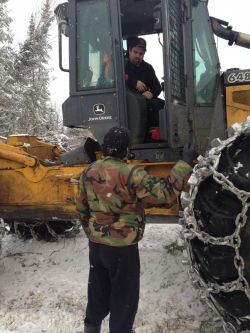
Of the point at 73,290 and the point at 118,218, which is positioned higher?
the point at 118,218

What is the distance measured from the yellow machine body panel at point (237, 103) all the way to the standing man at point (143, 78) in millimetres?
753

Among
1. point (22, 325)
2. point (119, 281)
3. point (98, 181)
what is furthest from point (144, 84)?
point (22, 325)

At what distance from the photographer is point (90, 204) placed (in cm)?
323

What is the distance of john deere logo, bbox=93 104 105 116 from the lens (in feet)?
13.9

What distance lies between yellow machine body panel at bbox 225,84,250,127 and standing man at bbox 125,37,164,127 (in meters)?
0.75

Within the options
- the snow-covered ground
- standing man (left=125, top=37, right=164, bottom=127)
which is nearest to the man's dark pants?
the snow-covered ground

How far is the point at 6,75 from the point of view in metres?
22.0

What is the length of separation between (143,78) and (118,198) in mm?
1930

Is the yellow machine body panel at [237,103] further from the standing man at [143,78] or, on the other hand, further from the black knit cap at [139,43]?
the black knit cap at [139,43]

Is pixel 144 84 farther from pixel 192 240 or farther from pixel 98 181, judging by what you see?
pixel 192 240

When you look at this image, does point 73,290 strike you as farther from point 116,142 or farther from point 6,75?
point 6,75

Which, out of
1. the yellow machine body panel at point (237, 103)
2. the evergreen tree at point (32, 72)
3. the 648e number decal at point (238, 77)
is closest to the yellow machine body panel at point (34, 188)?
the yellow machine body panel at point (237, 103)

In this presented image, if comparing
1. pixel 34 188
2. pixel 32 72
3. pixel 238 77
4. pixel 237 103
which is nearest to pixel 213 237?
pixel 237 103

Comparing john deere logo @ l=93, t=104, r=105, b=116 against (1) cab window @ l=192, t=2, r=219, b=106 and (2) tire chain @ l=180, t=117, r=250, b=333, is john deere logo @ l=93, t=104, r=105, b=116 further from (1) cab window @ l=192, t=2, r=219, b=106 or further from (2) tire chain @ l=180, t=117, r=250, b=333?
(2) tire chain @ l=180, t=117, r=250, b=333
